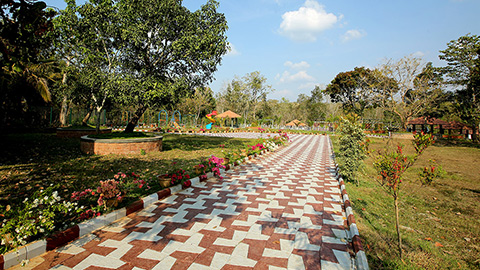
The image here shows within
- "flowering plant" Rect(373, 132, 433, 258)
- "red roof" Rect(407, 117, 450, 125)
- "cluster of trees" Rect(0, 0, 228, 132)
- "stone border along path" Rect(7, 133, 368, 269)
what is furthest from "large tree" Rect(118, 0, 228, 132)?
"red roof" Rect(407, 117, 450, 125)

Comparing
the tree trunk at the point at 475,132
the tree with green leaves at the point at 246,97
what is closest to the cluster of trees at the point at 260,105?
the tree with green leaves at the point at 246,97

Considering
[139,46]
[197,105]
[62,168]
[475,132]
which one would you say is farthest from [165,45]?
[197,105]

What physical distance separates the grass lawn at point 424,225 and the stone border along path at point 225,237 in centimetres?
33

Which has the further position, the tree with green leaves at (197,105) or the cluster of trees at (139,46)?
the tree with green leaves at (197,105)

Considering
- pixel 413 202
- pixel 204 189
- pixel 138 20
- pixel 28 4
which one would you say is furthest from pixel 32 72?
pixel 413 202

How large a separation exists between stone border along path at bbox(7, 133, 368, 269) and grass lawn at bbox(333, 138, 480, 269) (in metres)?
0.33

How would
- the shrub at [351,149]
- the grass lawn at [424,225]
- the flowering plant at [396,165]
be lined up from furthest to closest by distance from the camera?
the shrub at [351,149]
the flowering plant at [396,165]
the grass lawn at [424,225]

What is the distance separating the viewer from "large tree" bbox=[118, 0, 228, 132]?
307 inches

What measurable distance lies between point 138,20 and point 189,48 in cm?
199

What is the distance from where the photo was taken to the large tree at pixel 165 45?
779cm

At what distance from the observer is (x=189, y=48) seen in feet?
27.8

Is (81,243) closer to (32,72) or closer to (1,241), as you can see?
(1,241)

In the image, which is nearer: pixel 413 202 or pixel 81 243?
pixel 81 243

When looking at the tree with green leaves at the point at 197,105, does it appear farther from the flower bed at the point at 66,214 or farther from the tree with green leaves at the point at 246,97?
the flower bed at the point at 66,214
